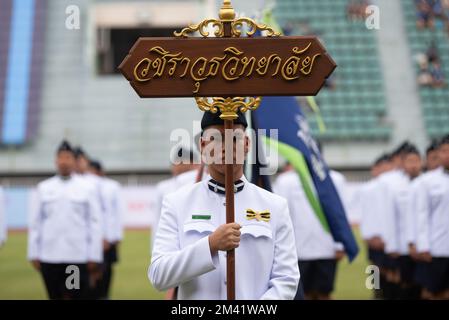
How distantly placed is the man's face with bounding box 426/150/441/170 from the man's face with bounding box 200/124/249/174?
4.57m

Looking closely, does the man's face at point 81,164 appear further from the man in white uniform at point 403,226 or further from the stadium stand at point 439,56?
the stadium stand at point 439,56

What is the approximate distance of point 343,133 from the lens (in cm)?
2188

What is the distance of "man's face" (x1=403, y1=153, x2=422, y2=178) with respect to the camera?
28.9ft

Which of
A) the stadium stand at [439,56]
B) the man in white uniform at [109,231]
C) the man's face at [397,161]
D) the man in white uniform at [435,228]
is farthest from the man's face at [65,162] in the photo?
the stadium stand at [439,56]

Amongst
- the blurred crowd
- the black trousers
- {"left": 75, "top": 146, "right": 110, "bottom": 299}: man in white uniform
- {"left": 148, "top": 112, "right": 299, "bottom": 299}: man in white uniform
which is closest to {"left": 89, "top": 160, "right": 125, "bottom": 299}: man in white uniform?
{"left": 75, "top": 146, "right": 110, "bottom": 299}: man in white uniform

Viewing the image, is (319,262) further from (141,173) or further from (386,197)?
(141,173)

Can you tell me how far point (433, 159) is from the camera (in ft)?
23.8

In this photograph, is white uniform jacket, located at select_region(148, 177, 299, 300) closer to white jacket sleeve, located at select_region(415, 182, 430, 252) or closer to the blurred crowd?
the blurred crowd

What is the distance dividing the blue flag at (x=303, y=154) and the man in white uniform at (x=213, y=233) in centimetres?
214

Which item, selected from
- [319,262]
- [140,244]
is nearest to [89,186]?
[319,262]

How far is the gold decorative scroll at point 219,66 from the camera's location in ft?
8.40

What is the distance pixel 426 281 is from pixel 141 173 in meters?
14.3

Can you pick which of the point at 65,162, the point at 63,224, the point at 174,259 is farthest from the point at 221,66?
the point at 63,224

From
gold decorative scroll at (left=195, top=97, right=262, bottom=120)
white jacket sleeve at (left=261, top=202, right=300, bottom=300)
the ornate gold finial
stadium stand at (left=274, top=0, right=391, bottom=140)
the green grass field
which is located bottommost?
the green grass field
